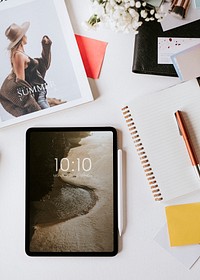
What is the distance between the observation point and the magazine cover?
0.96m

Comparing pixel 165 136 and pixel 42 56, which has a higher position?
pixel 42 56

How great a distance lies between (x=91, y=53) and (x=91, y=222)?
33 centimetres

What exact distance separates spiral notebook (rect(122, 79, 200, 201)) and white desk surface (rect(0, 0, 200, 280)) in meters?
0.02

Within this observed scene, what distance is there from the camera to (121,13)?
869mm

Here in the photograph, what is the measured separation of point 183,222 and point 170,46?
34 cm

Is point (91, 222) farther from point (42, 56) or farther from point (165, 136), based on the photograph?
point (42, 56)

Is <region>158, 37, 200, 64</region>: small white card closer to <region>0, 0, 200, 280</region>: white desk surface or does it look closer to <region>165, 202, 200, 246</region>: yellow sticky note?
<region>0, 0, 200, 280</region>: white desk surface

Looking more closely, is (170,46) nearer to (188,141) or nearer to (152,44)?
(152,44)

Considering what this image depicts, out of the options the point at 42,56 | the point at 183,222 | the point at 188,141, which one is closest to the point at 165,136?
the point at 188,141

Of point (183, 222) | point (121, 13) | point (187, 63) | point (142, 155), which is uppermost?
point (121, 13)

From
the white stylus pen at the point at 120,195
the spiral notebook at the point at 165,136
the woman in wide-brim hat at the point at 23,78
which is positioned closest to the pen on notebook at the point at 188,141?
the spiral notebook at the point at 165,136

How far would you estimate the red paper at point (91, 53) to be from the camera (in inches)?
37.7

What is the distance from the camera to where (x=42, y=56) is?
37.6 inches

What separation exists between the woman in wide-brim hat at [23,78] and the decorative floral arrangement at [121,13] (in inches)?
4.9
